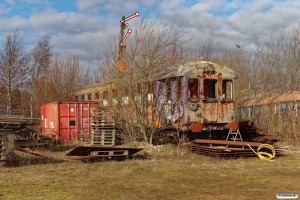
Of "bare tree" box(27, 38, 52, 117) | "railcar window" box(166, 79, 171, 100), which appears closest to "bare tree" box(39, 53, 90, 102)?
"bare tree" box(27, 38, 52, 117)

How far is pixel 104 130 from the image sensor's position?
15.7 meters

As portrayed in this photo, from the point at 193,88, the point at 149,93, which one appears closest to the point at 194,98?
the point at 193,88

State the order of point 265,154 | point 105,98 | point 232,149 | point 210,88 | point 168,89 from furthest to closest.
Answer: point 105,98
point 210,88
point 168,89
point 265,154
point 232,149

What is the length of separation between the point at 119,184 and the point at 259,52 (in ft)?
63.3

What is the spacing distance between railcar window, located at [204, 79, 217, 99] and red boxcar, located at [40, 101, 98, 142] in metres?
5.56

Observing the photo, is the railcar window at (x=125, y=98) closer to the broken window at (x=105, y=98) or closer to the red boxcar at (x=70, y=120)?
the broken window at (x=105, y=98)

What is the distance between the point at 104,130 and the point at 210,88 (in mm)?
4397

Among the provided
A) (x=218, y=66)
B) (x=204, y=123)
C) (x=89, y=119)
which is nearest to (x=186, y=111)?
(x=204, y=123)

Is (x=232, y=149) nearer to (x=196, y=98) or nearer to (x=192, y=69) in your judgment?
(x=196, y=98)

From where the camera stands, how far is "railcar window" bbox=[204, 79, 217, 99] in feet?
47.5

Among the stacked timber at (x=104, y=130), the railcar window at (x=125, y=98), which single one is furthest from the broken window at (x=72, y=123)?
the railcar window at (x=125, y=98)

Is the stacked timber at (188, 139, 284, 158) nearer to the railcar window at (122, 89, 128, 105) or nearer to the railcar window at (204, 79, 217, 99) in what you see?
the railcar window at (204, 79, 217, 99)

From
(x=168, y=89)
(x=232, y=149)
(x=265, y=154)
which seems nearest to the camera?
(x=232, y=149)

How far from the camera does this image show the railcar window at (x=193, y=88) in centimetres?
1403
